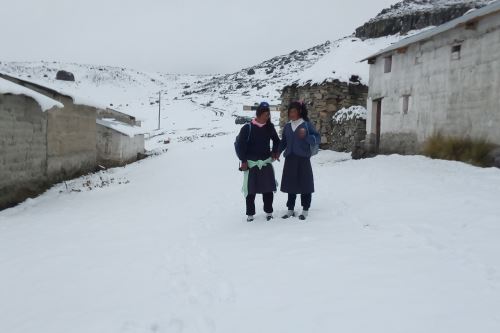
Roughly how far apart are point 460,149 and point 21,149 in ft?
35.3

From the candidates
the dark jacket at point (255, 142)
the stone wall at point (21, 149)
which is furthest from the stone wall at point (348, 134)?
the stone wall at point (21, 149)

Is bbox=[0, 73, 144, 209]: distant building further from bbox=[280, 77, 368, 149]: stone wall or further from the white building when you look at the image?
the white building

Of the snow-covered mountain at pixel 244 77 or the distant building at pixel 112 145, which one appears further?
the snow-covered mountain at pixel 244 77

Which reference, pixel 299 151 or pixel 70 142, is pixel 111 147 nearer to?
pixel 70 142

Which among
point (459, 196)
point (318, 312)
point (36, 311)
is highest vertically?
point (459, 196)

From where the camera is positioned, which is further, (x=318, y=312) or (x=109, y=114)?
(x=109, y=114)

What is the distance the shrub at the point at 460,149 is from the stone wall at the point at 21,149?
10.5 metres

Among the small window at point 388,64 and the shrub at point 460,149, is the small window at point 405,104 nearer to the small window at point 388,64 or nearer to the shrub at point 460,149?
the small window at point 388,64

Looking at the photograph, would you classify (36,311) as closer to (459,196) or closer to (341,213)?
(341,213)

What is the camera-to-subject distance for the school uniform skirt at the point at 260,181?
18.2 ft

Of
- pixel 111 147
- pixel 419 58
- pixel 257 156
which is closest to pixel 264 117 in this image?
pixel 257 156

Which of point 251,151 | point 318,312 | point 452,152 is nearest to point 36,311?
point 318,312

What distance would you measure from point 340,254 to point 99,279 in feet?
8.19

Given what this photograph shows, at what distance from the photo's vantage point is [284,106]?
20391mm
